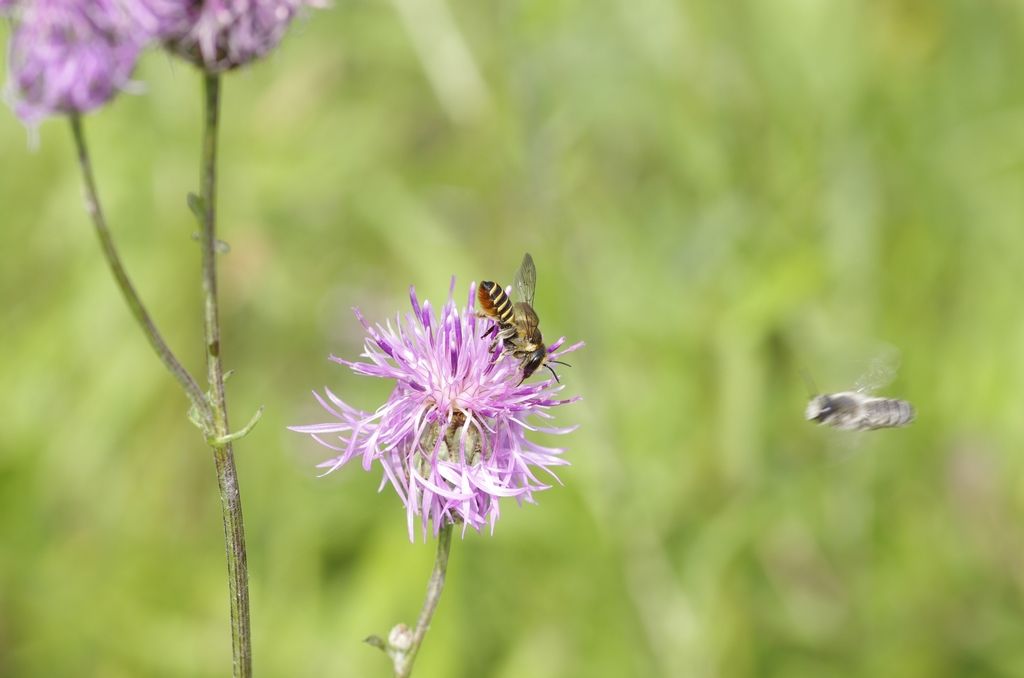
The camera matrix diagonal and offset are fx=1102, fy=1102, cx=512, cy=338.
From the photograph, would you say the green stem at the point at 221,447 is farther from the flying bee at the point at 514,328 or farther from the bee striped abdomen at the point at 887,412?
the bee striped abdomen at the point at 887,412

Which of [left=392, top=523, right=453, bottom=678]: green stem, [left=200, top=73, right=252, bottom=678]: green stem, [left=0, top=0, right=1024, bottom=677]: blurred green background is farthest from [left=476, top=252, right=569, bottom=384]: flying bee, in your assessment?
[left=0, top=0, right=1024, bottom=677]: blurred green background

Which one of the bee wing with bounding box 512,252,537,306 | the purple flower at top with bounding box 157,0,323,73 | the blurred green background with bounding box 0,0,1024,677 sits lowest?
the purple flower at top with bounding box 157,0,323,73

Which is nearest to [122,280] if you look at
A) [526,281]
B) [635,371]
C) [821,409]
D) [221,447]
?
[221,447]

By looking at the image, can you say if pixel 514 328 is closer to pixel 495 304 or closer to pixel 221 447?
pixel 495 304

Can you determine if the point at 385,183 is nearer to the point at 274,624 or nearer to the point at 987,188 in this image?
the point at 274,624

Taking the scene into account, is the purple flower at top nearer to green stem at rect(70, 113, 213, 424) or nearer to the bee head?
green stem at rect(70, 113, 213, 424)

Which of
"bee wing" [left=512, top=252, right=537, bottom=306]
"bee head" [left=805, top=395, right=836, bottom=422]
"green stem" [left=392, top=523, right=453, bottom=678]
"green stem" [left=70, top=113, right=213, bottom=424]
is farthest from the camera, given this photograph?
"bee head" [left=805, top=395, right=836, bottom=422]
